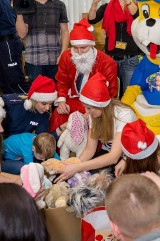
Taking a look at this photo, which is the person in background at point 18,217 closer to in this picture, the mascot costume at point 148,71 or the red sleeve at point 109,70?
the mascot costume at point 148,71

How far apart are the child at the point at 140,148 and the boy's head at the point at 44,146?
0.56 meters

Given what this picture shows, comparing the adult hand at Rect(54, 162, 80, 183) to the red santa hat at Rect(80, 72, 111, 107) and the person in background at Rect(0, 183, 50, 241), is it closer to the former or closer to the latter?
the red santa hat at Rect(80, 72, 111, 107)

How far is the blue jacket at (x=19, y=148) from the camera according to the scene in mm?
2445

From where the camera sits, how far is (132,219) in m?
1.24

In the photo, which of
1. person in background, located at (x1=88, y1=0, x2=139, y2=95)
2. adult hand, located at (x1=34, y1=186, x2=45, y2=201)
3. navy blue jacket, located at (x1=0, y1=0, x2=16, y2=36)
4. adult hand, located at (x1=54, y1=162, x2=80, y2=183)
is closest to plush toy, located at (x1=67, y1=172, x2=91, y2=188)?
adult hand, located at (x1=54, y1=162, x2=80, y2=183)

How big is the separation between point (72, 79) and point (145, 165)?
43.9 inches

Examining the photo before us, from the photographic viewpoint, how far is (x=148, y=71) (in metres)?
2.49

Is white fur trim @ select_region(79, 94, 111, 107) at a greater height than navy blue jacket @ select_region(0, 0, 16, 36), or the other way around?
navy blue jacket @ select_region(0, 0, 16, 36)

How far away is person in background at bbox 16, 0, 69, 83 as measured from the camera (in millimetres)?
3119

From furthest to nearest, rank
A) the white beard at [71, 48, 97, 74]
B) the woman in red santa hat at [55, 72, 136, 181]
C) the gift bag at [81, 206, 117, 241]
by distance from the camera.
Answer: the white beard at [71, 48, 97, 74], the woman in red santa hat at [55, 72, 136, 181], the gift bag at [81, 206, 117, 241]

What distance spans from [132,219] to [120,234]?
3.4 inches

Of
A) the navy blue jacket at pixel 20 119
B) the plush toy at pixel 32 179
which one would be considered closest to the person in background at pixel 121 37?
the navy blue jacket at pixel 20 119

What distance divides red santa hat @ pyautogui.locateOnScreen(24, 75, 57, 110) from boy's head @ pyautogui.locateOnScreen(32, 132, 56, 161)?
0.31 m

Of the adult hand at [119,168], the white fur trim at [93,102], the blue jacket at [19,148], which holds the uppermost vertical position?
the white fur trim at [93,102]
